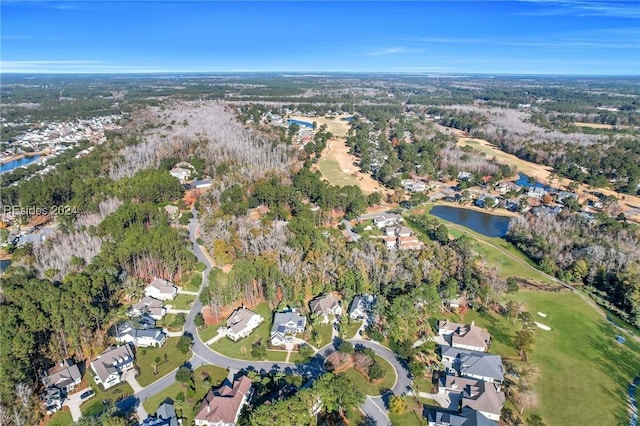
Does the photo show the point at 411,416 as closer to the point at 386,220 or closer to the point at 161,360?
the point at 161,360

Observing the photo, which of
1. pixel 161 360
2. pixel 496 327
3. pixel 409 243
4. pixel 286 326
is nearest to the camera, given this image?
pixel 161 360

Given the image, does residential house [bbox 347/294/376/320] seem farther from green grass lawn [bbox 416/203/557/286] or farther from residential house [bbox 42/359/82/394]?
residential house [bbox 42/359/82/394]

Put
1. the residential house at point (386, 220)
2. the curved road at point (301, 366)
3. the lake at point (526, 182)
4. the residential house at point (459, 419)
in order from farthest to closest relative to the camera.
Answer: the lake at point (526, 182) < the residential house at point (386, 220) < the curved road at point (301, 366) < the residential house at point (459, 419)

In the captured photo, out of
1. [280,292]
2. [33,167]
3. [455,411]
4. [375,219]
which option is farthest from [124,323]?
[33,167]

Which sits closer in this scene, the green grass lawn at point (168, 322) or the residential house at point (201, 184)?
the green grass lawn at point (168, 322)

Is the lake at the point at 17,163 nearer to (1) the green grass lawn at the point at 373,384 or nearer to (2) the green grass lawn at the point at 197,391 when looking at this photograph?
(2) the green grass lawn at the point at 197,391

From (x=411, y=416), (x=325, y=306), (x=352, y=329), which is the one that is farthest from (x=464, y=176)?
(x=411, y=416)

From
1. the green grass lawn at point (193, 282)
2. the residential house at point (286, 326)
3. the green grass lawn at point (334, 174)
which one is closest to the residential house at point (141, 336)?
the green grass lawn at point (193, 282)

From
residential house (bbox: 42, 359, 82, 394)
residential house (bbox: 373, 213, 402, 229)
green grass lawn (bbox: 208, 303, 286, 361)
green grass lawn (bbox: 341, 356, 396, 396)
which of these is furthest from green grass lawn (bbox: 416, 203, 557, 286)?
residential house (bbox: 42, 359, 82, 394)
